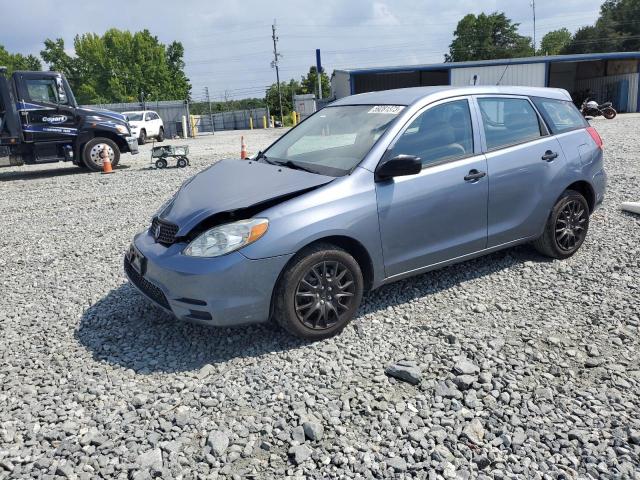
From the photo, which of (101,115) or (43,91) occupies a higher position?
(43,91)

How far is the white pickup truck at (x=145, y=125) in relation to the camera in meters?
26.5

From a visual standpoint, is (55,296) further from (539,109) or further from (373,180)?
(539,109)

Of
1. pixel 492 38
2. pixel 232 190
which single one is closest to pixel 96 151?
A: pixel 232 190

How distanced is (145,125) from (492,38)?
266ft

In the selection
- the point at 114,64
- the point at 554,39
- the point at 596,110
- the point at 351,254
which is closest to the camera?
the point at 351,254

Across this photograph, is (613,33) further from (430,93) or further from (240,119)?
(430,93)

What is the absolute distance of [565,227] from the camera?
4996mm

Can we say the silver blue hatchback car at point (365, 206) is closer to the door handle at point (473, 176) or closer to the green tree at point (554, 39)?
the door handle at point (473, 176)

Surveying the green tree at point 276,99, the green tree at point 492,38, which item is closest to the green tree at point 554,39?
the green tree at point 492,38

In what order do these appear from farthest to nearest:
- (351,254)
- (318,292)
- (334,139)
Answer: (334,139) < (351,254) < (318,292)

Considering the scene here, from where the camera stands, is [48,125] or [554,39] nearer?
[48,125]

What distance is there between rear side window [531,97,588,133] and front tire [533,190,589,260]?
2.15 ft

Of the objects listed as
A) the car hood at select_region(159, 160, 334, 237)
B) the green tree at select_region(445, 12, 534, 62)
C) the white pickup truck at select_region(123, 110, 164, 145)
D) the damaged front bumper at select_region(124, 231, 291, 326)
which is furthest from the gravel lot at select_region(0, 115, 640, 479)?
the green tree at select_region(445, 12, 534, 62)

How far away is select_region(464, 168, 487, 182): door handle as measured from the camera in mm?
4180
